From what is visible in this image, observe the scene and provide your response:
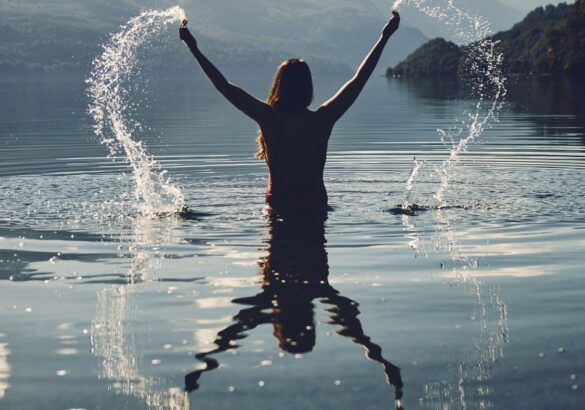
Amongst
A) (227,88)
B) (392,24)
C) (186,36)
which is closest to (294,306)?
(227,88)

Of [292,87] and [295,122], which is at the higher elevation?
[292,87]

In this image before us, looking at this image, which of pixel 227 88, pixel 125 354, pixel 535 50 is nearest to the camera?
pixel 125 354

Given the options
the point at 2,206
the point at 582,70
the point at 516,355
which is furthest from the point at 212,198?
the point at 582,70

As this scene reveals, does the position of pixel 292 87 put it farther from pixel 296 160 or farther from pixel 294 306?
pixel 294 306

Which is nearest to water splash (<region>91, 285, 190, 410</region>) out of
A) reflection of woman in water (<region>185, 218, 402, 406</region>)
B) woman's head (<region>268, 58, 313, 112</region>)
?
reflection of woman in water (<region>185, 218, 402, 406</region>)

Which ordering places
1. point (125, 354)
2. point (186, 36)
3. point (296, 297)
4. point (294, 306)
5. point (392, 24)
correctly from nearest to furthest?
point (125, 354) < point (294, 306) < point (296, 297) < point (186, 36) < point (392, 24)

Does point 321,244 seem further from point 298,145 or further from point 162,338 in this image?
point 162,338

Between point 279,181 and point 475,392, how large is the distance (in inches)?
296

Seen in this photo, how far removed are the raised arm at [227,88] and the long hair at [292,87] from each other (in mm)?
247

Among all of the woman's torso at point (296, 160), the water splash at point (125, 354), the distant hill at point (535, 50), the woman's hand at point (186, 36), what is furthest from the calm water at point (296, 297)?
the distant hill at point (535, 50)

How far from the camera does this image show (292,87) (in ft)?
42.7

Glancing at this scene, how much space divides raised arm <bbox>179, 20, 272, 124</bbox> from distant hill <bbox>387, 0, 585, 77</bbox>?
103524mm

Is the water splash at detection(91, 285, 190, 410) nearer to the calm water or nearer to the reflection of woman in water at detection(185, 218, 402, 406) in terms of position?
the calm water

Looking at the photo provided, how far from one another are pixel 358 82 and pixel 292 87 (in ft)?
2.62
